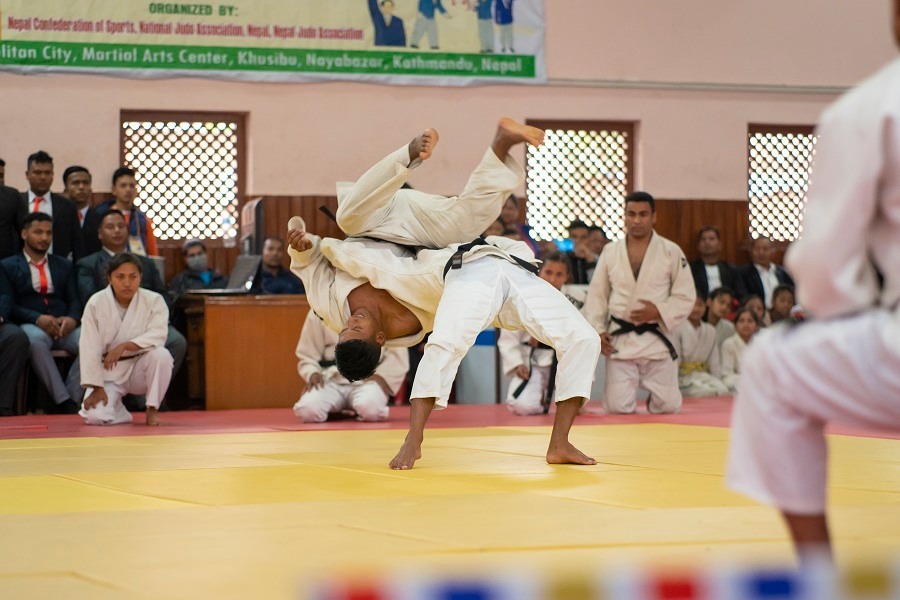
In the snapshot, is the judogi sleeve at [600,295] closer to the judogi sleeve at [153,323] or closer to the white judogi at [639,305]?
the white judogi at [639,305]

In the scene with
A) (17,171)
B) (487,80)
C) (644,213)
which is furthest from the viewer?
(487,80)

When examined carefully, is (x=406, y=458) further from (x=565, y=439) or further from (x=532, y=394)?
(x=532, y=394)

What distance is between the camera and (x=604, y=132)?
35.3 feet

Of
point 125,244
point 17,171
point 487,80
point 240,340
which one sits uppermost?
point 487,80

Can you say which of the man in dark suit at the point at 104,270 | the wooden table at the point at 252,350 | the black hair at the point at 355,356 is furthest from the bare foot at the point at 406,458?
the wooden table at the point at 252,350

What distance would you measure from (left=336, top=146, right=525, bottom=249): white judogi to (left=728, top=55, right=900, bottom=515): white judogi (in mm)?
2525

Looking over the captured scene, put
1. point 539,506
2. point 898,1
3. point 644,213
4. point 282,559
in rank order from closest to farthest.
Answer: point 898,1
point 282,559
point 539,506
point 644,213

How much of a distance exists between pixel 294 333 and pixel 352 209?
4059 mm

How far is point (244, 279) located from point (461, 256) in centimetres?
462

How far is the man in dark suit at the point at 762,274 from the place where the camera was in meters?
10.1

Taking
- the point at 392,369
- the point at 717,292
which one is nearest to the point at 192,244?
the point at 392,369

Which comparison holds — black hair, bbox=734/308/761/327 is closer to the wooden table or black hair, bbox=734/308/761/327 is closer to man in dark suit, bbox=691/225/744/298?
man in dark suit, bbox=691/225/744/298

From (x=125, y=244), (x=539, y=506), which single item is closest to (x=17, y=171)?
Answer: (x=125, y=244)

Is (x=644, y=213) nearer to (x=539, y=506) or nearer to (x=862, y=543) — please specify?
(x=539, y=506)
